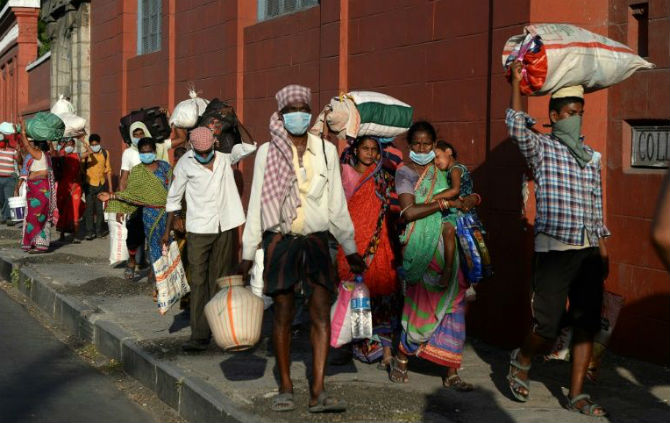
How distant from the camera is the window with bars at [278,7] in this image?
12.6 meters

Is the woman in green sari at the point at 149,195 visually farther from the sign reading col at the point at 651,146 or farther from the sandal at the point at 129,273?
the sign reading col at the point at 651,146

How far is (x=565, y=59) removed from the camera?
613 centimetres

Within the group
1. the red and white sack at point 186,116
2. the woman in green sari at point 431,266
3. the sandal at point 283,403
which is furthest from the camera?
the red and white sack at point 186,116

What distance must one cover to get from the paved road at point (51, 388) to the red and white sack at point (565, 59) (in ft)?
10.4

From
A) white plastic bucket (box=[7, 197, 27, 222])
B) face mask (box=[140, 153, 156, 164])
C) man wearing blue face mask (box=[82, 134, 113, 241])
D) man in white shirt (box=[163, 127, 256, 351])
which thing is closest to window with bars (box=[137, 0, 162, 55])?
man wearing blue face mask (box=[82, 134, 113, 241])

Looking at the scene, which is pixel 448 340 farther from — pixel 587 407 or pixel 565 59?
pixel 565 59

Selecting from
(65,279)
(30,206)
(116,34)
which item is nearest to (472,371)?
(65,279)

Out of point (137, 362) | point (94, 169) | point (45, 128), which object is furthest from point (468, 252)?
point (94, 169)

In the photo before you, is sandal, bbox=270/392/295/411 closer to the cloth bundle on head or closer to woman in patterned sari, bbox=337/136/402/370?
the cloth bundle on head

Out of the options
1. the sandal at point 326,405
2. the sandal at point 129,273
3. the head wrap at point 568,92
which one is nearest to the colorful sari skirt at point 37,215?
the sandal at point 129,273

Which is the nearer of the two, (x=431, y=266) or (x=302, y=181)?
(x=302, y=181)

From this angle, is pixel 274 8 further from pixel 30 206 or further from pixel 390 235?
pixel 390 235

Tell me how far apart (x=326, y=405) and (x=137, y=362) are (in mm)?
2338

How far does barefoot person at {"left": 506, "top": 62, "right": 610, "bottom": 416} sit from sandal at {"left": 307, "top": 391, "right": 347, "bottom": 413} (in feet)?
3.91
